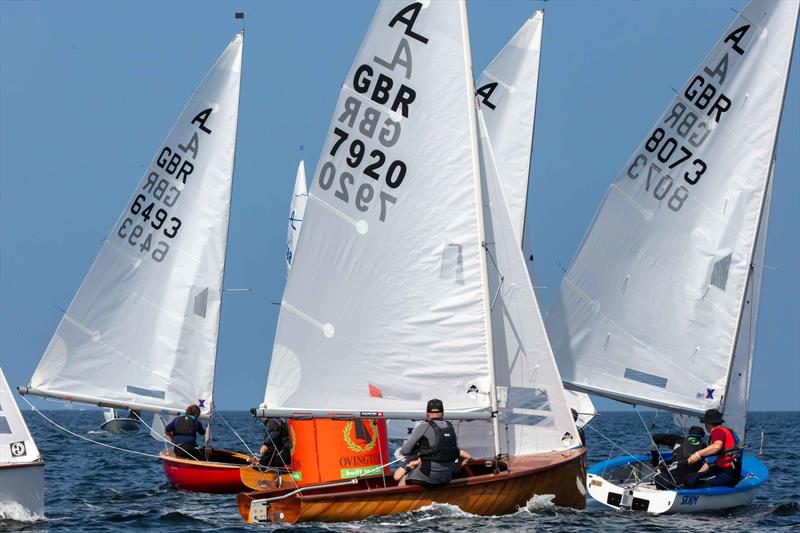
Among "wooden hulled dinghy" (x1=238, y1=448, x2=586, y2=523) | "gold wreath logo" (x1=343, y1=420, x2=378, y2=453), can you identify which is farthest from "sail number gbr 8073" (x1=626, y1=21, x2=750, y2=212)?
"gold wreath logo" (x1=343, y1=420, x2=378, y2=453)

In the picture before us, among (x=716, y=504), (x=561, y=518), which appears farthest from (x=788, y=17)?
(x=561, y=518)

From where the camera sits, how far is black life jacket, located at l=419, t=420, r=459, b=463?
16297mm

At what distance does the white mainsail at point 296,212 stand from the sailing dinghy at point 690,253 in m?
12.1

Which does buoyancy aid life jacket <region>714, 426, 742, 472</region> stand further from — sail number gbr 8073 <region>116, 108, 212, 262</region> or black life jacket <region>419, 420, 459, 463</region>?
sail number gbr 8073 <region>116, 108, 212, 262</region>

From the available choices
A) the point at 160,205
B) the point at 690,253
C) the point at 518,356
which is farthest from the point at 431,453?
the point at 160,205

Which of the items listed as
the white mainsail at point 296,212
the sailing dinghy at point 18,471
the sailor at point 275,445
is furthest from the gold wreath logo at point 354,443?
the white mainsail at point 296,212

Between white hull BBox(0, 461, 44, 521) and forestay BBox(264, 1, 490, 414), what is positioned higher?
forestay BBox(264, 1, 490, 414)

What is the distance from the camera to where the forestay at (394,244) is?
17.5 m

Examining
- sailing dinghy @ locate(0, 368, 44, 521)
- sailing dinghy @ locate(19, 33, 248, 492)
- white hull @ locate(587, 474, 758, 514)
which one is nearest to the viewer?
sailing dinghy @ locate(0, 368, 44, 521)

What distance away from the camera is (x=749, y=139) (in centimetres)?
2167

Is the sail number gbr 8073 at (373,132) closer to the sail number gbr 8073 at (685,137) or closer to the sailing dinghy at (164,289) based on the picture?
the sail number gbr 8073 at (685,137)

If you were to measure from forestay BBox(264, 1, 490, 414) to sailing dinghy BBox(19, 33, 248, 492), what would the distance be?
768 centimetres

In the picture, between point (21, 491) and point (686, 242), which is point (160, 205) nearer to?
point (686, 242)

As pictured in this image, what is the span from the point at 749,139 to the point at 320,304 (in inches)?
311
